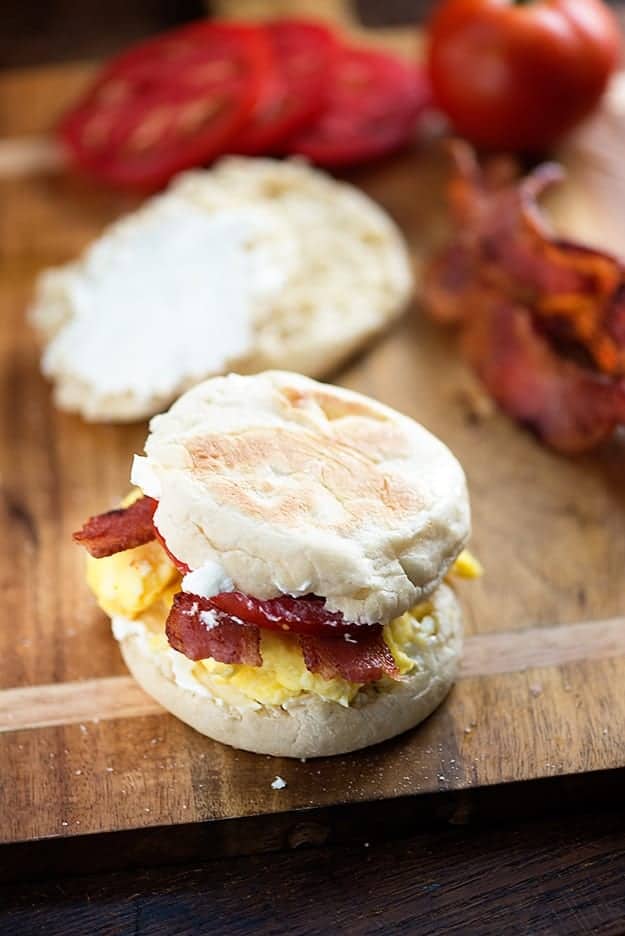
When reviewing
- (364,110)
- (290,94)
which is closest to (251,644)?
(290,94)

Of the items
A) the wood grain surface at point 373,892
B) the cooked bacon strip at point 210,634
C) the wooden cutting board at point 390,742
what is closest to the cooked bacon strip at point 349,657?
the cooked bacon strip at point 210,634

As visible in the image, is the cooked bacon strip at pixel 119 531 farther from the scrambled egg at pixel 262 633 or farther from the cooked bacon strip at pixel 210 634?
the cooked bacon strip at pixel 210 634

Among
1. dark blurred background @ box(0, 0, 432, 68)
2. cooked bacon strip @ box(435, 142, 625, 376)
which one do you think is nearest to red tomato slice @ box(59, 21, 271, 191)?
cooked bacon strip @ box(435, 142, 625, 376)

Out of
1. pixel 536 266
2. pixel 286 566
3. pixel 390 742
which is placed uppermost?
pixel 286 566

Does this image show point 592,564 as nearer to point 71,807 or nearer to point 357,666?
point 357,666

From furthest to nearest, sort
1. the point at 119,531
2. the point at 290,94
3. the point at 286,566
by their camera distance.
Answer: the point at 290,94 < the point at 119,531 < the point at 286,566

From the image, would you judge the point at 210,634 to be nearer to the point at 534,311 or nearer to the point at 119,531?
the point at 119,531

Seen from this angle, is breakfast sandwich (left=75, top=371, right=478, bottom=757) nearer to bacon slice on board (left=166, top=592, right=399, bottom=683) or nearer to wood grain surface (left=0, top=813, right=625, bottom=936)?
bacon slice on board (left=166, top=592, right=399, bottom=683)
